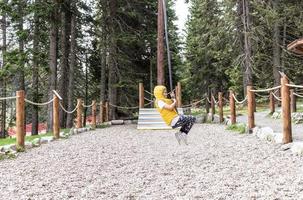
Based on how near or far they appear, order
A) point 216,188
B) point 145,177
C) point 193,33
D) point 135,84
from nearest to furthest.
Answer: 1. point 216,188
2. point 145,177
3. point 135,84
4. point 193,33

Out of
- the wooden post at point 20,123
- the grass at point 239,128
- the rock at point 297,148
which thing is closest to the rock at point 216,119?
the grass at point 239,128

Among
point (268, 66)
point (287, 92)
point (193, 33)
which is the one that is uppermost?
point (193, 33)

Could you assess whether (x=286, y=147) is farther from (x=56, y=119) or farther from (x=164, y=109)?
(x=56, y=119)

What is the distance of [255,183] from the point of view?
5.52 meters

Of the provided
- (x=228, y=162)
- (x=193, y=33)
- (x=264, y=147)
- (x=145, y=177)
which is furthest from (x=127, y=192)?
(x=193, y=33)

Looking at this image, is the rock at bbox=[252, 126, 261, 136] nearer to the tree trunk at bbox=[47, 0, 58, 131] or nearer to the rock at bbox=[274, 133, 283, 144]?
the rock at bbox=[274, 133, 283, 144]

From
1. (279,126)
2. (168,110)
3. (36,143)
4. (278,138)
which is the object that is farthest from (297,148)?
(36,143)

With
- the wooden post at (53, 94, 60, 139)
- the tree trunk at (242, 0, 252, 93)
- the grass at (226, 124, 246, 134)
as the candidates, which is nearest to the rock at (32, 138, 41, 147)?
the wooden post at (53, 94, 60, 139)

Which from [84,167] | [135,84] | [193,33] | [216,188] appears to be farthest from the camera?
[193,33]

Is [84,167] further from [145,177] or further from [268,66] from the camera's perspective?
[268,66]

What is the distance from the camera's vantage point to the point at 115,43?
70.9 ft

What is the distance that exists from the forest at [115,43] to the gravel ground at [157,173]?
830 cm

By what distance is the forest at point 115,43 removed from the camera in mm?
17188

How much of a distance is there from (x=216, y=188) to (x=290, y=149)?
3.38 metres
